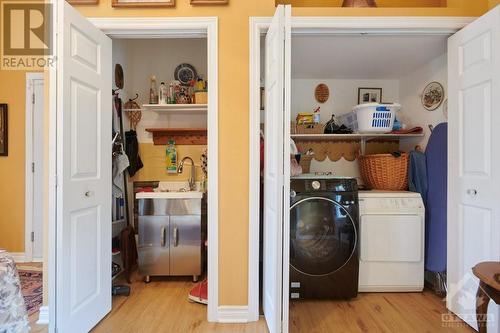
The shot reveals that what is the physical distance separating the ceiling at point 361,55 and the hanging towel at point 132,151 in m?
1.80

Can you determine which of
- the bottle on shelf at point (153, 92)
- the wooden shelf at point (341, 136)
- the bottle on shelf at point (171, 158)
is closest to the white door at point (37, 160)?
the bottle on shelf at point (153, 92)

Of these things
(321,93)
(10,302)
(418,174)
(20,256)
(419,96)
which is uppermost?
(321,93)

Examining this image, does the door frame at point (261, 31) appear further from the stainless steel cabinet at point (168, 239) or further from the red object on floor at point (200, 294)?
the stainless steel cabinet at point (168, 239)

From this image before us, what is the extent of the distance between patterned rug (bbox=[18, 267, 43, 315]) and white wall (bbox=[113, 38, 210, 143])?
1.62 metres

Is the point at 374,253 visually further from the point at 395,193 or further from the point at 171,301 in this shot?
the point at 171,301

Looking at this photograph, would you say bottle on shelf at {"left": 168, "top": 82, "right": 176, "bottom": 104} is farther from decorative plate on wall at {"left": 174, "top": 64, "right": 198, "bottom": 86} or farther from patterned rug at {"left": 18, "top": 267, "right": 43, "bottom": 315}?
patterned rug at {"left": 18, "top": 267, "right": 43, "bottom": 315}

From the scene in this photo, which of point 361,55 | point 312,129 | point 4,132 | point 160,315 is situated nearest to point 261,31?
point 361,55

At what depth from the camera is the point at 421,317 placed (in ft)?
6.84

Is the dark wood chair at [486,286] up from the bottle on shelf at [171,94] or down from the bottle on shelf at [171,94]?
down

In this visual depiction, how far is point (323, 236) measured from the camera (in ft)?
7.47

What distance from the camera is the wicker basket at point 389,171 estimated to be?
8.51ft

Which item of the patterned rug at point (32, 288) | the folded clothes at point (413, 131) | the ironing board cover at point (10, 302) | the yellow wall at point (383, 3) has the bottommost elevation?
the patterned rug at point (32, 288)

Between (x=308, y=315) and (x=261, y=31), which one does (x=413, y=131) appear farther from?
(x=308, y=315)

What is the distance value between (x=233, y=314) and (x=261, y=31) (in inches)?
77.1
